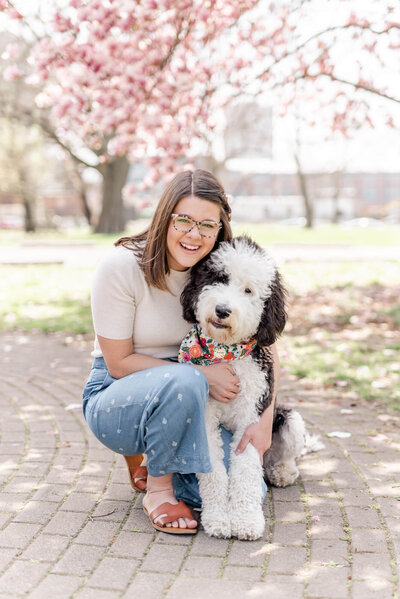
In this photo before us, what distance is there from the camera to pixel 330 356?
6102 mm

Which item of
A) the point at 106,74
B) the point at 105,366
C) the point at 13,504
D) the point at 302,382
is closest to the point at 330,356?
the point at 302,382

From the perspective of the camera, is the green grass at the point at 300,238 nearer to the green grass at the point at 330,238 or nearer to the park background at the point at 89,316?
the green grass at the point at 330,238

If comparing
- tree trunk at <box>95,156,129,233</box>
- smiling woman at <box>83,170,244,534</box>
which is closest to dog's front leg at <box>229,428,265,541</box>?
→ smiling woman at <box>83,170,244,534</box>

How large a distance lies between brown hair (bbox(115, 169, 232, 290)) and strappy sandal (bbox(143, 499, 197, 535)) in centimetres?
104

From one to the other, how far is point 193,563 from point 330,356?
3.82m

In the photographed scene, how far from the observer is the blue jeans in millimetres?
2711

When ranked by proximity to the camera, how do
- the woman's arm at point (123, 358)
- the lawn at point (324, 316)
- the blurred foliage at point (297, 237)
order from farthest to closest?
1. the blurred foliage at point (297, 237)
2. the lawn at point (324, 316)
3. the woman's arm at point (123, 358)

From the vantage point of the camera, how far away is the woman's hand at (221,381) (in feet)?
9.45

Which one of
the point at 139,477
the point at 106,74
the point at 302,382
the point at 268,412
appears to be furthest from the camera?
the point at 106,74

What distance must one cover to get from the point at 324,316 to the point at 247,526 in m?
5.50

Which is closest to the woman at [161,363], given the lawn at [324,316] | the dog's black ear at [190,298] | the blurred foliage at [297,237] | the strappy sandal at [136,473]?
the dog's black ear at [190,298]

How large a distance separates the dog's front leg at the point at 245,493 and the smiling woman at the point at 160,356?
18 centimetres

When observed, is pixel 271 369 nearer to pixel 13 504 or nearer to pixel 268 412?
pixel 268 412

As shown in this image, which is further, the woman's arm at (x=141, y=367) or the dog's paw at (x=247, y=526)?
the woman's arm at (x=141, y=367)
